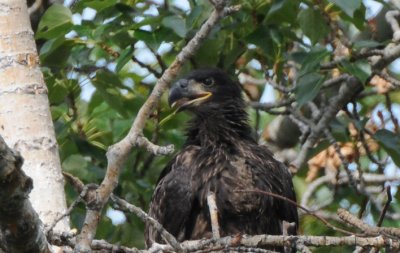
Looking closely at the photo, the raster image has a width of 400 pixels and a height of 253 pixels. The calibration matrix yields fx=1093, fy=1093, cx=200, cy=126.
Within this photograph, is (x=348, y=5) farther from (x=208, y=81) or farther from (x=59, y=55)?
(x=59, y=55)

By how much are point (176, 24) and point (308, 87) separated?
2.88 ft

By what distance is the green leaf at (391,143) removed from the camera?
652 cm

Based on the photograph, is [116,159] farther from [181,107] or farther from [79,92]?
[79,92]

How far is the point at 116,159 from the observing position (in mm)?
3916

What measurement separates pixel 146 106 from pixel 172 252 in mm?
665

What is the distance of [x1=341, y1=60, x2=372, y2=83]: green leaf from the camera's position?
6.05 metres

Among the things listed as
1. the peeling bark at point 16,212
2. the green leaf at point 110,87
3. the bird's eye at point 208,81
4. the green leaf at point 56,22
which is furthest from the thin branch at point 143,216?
the bird's eye at point 208,81

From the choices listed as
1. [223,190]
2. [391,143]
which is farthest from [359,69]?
[223,190]

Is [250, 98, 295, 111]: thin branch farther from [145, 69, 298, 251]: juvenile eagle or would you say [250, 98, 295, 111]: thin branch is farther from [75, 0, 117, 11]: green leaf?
[75, 0, 117, 11]: green leaf

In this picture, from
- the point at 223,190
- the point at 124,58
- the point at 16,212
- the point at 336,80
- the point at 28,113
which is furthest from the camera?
the point at 336,80

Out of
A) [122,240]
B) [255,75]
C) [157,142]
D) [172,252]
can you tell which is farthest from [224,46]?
[172,252]

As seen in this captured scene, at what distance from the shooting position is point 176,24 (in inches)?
236

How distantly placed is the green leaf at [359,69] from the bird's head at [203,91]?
91cm

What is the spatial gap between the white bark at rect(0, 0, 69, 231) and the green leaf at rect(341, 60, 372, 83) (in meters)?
1.90
